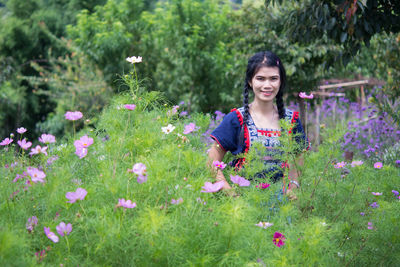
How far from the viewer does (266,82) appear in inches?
91.4

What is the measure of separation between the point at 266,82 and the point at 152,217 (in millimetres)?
1372

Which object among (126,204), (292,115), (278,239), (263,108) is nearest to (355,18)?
(292,115)

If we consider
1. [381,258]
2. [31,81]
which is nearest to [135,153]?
[381,258]

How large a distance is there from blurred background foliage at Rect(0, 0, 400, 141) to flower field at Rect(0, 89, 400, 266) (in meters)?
0.55

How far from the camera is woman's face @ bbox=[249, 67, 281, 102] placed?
2.32 metres

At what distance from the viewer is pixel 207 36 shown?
9062mm

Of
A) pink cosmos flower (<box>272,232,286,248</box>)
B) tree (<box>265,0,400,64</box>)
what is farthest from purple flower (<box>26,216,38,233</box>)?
tree (<box>265,0,400,64</box>)

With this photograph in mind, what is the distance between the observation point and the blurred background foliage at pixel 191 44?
3.48 m

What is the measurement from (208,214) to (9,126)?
43.8ft

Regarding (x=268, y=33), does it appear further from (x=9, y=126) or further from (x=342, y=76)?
(x=9, y=126)

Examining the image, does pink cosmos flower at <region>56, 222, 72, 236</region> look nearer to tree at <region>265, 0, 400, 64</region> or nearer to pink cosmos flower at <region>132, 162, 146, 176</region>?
pink cosmos flower at <region>132, 162, 146, 176</region>

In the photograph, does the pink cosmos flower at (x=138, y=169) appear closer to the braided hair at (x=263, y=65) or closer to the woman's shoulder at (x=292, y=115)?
the braided hair at (x=263, y=65)

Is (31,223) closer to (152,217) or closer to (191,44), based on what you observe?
(152,217)

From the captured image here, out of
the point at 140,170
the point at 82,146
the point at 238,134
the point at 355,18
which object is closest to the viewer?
the point at 140,170
